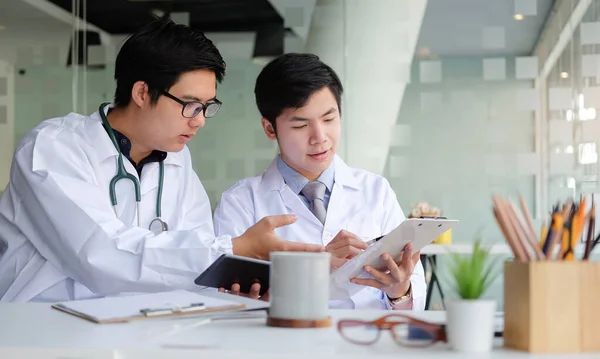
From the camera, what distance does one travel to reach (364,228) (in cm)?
250

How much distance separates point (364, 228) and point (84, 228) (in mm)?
904

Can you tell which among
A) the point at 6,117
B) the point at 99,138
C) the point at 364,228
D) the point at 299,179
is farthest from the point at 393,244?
the point at 6,117

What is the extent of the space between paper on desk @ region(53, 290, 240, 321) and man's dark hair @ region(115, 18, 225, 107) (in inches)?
33.4

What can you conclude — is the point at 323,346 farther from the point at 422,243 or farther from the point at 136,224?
the point at 136,224

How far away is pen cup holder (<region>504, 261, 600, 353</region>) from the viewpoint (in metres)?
1.06

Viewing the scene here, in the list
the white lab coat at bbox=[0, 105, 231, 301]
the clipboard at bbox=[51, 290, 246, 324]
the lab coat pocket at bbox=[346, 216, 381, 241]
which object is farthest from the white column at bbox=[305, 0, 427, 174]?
the clipboard at bbox=[51, 290, 246, 324]

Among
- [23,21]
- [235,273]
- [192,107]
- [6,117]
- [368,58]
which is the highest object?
[23,21]

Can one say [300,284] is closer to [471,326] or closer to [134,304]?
[471,326]

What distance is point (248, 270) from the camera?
1.73 metres

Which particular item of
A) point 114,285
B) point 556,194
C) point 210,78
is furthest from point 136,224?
point 556,194

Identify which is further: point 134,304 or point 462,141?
point 462,141

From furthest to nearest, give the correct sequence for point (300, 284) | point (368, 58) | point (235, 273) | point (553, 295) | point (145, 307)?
point (368, 58) < point (235, 273) < point (145, 307) < point (300, 284) < point (553, 295)

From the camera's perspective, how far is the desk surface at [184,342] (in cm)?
104

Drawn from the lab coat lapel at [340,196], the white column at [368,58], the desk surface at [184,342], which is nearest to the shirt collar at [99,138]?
the lab coat lapel at [340,196]
